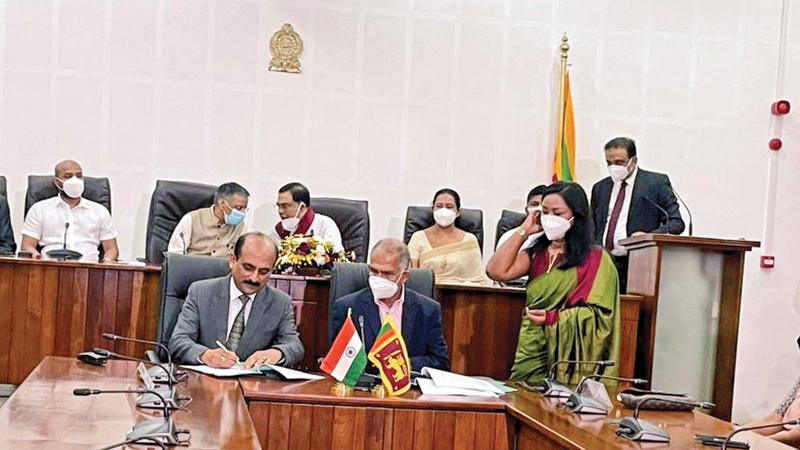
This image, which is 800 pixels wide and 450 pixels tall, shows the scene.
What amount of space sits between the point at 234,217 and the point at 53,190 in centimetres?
131

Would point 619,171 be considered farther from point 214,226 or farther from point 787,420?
point 787,420

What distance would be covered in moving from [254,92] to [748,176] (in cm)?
379

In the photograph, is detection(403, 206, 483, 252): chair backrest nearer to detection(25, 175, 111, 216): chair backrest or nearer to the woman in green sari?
detection(25, 175, 111, 216): chair backrest

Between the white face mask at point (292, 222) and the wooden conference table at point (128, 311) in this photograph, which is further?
the white face mask at point (292, 222)

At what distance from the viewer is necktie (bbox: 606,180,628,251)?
6.32 metres

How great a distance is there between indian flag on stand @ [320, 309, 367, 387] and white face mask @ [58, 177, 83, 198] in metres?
3.36

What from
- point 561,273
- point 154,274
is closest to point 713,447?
point 561,273

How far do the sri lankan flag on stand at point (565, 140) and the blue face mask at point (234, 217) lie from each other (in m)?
2.54

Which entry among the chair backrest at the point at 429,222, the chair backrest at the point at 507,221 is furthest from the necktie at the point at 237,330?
the chair backrest at the point at 507,221

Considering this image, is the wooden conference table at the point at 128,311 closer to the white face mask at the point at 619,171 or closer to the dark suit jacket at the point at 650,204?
the dark suit jacket at the point at 650,204

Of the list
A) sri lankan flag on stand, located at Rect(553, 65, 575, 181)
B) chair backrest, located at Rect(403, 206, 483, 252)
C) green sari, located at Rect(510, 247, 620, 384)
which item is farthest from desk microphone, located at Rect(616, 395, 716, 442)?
sri lankan flag on stand, located at Rect(553, 65, 575, 181)

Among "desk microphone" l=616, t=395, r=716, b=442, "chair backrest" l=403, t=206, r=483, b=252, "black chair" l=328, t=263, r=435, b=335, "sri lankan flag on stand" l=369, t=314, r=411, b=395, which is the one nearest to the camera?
"desk microphone" l=616, t=395, r=716, b=442

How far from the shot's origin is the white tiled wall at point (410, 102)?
308 inches

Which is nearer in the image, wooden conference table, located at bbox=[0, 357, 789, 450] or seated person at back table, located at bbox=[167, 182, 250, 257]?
wooden conference table, located at bbox=[0, 357, 789, 450]
